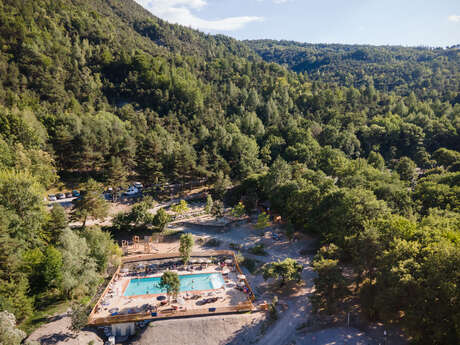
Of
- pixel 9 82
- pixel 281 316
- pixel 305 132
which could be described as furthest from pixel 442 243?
pixel 9 82

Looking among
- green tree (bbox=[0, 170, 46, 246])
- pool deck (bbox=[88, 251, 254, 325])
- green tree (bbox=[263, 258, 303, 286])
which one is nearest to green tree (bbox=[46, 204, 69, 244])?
green tree (bbox=[0, 170, 46, 246])

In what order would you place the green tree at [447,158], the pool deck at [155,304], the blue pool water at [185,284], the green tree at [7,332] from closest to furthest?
the green tree at [7,332] < the pool deck at [155,304] < the blue pool water at [185,284] < the green tree at [447,158]

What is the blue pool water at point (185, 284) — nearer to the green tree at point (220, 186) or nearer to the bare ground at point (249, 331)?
the bare ground at point (249, 331)

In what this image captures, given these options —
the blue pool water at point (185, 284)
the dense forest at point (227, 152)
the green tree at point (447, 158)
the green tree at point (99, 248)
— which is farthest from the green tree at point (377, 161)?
the green tree at point (99, 248)

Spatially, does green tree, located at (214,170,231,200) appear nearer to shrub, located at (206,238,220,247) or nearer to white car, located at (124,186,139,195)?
shrub, located at (206,238,220,247)

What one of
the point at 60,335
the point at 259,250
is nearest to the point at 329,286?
the point at 259,250

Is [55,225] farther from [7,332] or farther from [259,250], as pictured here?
[259,250]

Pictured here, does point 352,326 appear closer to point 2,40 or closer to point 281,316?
point 281,316

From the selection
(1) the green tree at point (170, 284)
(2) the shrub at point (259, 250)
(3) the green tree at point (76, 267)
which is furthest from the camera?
(2) the shrub at point (259, 250)
